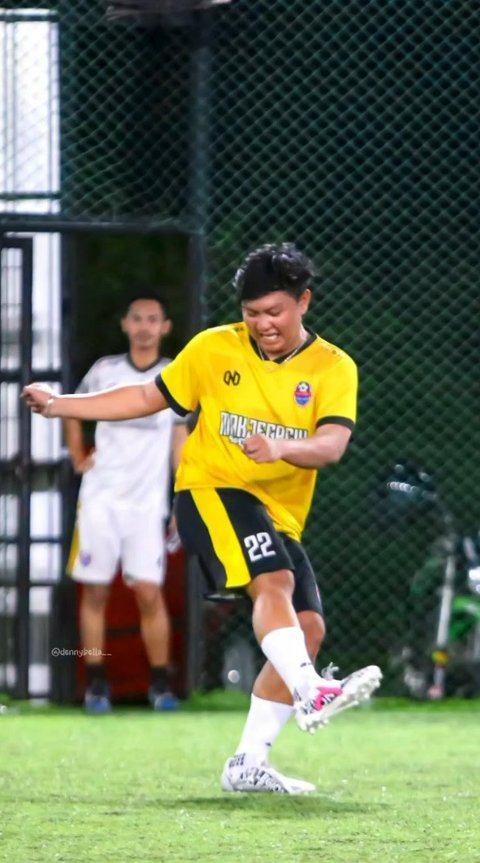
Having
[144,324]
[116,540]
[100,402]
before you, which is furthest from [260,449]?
[116,540]

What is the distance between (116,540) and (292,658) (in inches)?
149

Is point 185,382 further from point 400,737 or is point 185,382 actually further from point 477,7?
point 477,7

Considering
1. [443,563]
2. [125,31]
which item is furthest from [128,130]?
[443,563]

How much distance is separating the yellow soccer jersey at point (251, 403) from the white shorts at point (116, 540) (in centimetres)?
333

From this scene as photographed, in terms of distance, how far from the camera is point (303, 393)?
17.6ft

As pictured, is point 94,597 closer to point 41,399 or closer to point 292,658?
point 41,399

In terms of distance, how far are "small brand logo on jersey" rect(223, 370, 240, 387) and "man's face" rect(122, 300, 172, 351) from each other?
10.9ft

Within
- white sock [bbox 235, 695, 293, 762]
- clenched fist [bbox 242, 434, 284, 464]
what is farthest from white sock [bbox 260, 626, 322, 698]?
clenched fist [bbox 242, 434, 284, 464]

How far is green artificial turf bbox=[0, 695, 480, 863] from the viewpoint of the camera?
4.26 metres

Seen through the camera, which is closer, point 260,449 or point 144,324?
point 260,449

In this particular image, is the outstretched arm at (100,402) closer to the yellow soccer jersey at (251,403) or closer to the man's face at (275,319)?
the yellow soccer jersey at (251,403)

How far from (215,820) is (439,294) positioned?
5031 mm

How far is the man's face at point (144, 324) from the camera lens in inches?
343

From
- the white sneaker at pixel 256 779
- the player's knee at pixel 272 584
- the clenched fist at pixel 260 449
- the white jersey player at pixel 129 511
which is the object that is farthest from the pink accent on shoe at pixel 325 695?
the white jersey player at pixel 129 511
